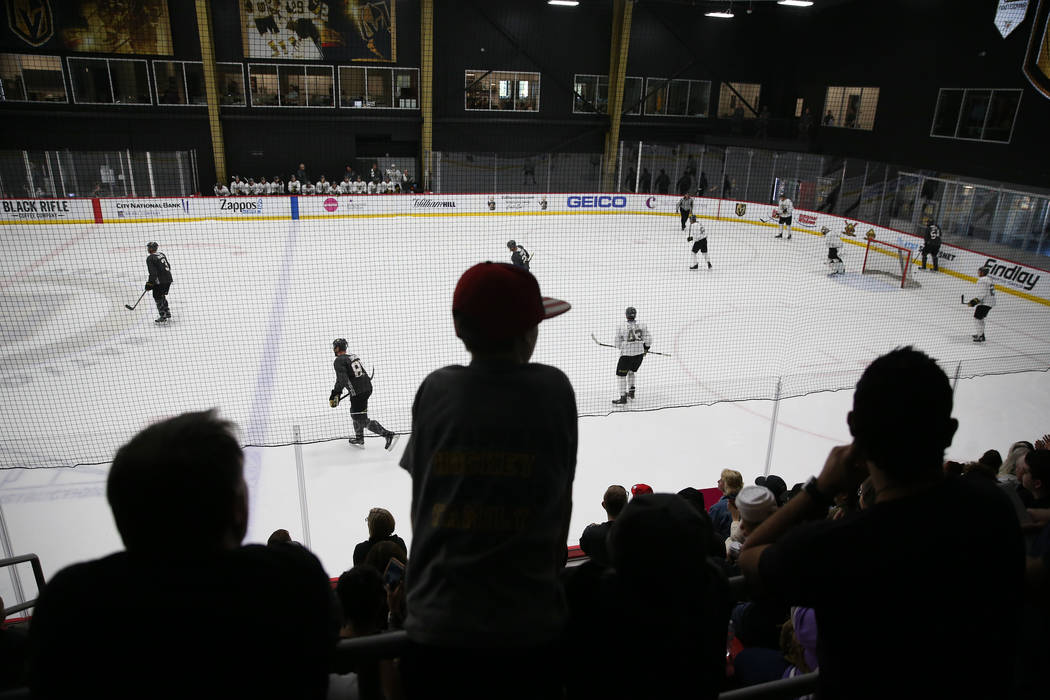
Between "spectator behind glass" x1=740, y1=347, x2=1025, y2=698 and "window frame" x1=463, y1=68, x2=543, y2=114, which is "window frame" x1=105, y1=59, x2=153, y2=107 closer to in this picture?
"window frame" x1=463, y1=68, x2=543, y2=114

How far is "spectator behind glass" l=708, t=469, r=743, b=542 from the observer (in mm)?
4242

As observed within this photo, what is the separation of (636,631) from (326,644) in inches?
21.5

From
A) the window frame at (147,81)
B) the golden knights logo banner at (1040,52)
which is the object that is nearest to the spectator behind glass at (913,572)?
the golden knights logo banner at (1040,52)

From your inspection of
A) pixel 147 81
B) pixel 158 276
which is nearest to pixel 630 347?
pixel 158 276

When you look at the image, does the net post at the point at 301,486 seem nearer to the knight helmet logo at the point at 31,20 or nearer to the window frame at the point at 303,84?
the window frame at the point at 303,84

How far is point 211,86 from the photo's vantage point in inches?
821

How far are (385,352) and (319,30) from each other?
50.6ft

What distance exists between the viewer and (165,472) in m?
1.03

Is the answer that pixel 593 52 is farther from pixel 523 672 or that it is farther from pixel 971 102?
pixel 523 672

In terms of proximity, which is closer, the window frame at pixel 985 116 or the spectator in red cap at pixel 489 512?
the spectator in red cap at pixel 489 512

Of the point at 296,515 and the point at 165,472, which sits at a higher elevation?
the point at 165,472

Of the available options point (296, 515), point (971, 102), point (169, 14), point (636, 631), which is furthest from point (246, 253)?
point (971, 102)

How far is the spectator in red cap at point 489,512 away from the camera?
4.13ft

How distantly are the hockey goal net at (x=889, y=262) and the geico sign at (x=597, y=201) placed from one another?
7.76m
